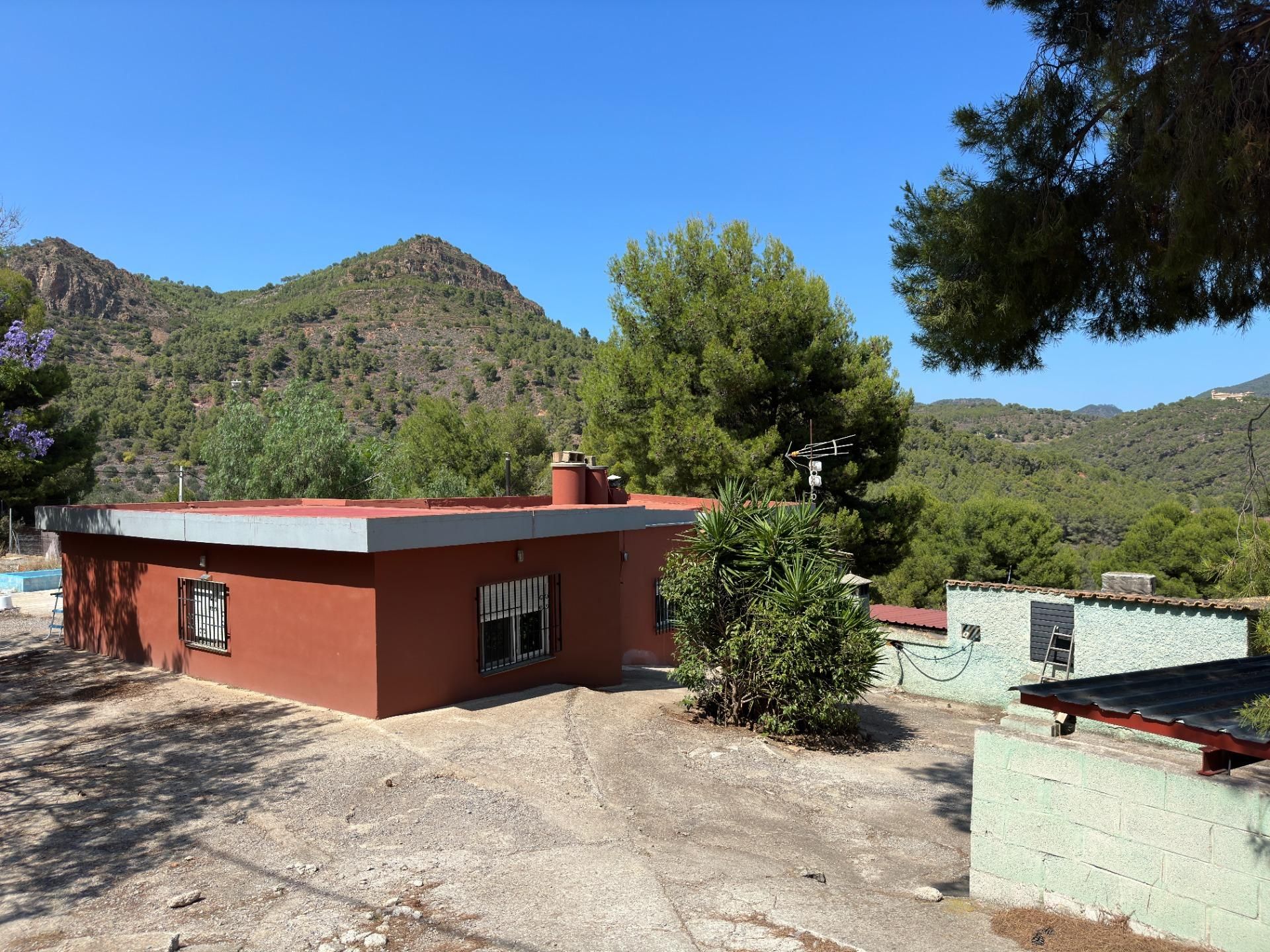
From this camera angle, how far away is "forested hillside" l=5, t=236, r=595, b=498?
52250 millimetres

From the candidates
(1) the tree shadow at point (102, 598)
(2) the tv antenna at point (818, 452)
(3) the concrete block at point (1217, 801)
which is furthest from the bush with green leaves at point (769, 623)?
(2) the tv antenna at point (818, 452)

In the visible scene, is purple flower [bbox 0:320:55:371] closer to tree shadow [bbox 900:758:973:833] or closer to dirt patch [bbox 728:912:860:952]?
dirt patch [bbox 728:912:860:952]

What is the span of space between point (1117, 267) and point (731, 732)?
21.4ft

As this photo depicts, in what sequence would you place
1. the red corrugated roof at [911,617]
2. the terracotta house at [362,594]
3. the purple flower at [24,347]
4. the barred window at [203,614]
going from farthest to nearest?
the red corrugated roof at [911,617] < the purple flower at [24,347] < the barred window at [203,614] < the terracotta house at [362,594]

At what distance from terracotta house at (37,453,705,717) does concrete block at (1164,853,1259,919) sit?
7000 mm

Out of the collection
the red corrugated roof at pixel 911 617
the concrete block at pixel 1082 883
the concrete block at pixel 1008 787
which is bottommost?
the red corrugated roof at pixel 911 617

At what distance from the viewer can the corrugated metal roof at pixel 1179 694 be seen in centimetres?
446

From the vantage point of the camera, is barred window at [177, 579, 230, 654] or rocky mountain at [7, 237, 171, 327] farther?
rocky mountain at [7, 237, 171, 327]

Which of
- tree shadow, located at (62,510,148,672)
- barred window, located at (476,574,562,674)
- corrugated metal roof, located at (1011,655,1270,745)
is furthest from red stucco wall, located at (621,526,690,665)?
corrugated metal roof, located at (1011,655,1270,745)

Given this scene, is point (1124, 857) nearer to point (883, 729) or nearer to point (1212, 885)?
point (1212, 885)

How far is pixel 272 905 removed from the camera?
194 inches

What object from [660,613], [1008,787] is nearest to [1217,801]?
[1008,787]

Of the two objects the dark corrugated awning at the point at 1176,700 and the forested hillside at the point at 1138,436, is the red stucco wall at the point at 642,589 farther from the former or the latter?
the forested hillside at the point at 1138,436

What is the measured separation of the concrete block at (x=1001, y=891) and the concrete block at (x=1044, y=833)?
252mm
